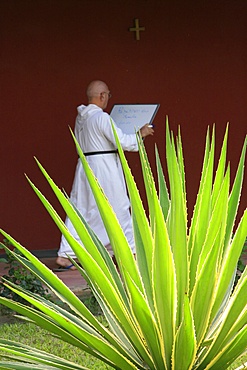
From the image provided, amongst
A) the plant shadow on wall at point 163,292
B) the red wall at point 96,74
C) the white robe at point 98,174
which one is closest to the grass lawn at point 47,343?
the white robe at point 98,174

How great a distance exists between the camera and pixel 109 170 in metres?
7.98

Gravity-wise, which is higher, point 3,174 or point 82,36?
point 82,36

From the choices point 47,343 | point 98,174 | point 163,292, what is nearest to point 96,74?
point 98,174

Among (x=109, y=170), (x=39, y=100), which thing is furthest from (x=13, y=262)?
(x=39, y=100)

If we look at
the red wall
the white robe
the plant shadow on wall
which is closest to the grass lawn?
the white robe

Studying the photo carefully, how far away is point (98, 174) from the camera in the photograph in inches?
313

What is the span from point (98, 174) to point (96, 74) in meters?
1.07

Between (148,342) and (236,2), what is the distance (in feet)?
20.7

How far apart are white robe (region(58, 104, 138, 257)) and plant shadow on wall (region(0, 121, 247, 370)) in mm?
4650

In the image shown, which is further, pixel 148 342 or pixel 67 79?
pixel 67 79

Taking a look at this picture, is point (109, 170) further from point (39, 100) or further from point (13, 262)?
point (13, 262)

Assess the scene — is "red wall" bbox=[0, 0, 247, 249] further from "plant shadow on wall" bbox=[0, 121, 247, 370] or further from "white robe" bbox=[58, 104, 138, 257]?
"plant shadow on wall" bbox=[0, 121, 247, 370]

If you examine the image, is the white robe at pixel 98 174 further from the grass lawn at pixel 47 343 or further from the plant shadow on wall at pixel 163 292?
the plant shadow on wall at pixel 163 292

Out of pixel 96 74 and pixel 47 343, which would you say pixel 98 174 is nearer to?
pixel 96 74
